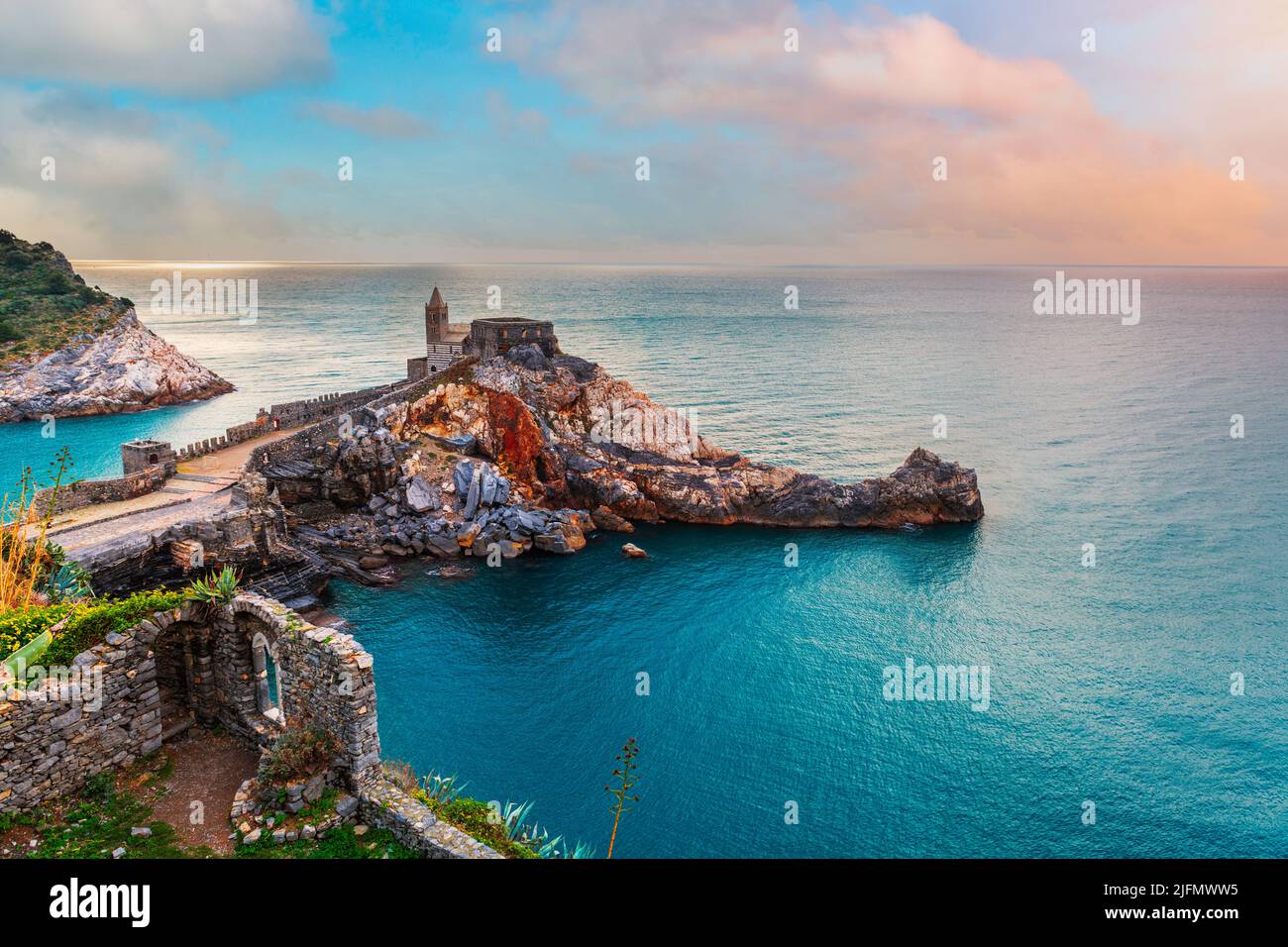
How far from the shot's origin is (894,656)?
3662 cm

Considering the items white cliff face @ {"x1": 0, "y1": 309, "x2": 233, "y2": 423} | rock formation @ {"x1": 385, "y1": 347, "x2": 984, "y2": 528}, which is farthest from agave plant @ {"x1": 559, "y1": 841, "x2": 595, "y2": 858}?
white cliff face @ {"x1": 0, "y1": 309, "x2": 233, "y2": 423}

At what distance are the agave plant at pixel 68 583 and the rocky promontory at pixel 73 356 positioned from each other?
61.5 meters

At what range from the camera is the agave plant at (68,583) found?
21.3 m

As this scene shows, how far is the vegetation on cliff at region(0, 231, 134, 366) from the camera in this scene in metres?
83.7

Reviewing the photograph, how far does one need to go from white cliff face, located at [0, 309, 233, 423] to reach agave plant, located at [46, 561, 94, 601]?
6137 centimetres

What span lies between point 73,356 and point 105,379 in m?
5.91

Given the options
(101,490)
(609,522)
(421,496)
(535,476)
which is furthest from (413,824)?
(535,476)

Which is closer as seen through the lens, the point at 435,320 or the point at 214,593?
the point at 214,593

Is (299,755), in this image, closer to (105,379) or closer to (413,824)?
(413,824)

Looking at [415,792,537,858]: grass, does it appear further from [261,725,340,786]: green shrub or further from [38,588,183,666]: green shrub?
[38,588,183,666]: green shrub

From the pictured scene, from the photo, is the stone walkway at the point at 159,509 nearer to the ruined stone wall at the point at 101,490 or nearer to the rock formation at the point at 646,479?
the ruined stone wall at the point at 101,490

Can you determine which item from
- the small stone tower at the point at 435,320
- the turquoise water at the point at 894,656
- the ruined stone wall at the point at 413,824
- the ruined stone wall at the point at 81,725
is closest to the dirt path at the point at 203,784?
the ruined stone wall at the point at 81,725

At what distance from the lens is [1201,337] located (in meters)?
138
